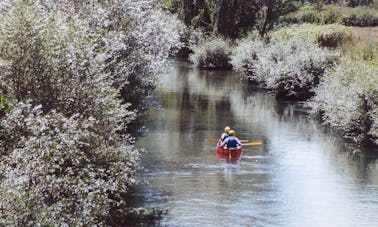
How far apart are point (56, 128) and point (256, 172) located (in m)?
11.8

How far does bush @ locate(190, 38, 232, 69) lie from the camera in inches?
1930

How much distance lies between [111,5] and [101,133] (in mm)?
9660

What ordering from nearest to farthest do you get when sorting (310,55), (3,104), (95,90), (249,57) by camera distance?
1. (3,104)
2. (95,90)
3. (310,55)
4. (249,57)

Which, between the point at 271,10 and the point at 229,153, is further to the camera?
the point at 271,10

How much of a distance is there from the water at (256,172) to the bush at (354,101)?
30.8 inches

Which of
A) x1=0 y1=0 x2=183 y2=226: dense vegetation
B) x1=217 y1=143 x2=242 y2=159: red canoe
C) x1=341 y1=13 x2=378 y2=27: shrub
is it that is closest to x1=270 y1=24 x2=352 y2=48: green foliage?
x1=341 y1=13 x2=378 y2=27: shrub

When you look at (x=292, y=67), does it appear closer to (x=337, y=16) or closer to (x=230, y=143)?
(x=230, y=143)

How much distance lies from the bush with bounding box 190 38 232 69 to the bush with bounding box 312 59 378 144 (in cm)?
2045

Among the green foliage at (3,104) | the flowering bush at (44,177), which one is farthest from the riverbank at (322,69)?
the green foliage at (3,104)

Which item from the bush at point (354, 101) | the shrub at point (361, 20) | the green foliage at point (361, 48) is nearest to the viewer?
the bush at point (354, 101)

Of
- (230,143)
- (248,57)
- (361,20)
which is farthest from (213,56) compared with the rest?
(230,143)

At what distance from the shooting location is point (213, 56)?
1944 inches

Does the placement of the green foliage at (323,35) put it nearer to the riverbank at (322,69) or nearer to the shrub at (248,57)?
the riverbank at (322,69)

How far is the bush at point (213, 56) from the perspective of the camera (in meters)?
49.0
